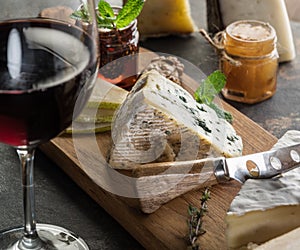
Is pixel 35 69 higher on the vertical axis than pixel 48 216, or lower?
higher

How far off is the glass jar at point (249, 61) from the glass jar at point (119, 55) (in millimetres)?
244

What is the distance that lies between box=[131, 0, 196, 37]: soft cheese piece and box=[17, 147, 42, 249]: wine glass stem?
993mm

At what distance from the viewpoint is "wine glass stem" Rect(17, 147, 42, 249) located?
1204 mm

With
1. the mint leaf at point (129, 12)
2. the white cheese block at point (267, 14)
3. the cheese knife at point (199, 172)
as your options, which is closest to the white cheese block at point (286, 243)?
the cheese knife at point (199, 172)

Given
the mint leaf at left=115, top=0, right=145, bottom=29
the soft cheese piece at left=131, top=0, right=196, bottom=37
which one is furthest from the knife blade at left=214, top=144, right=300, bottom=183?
the soft cheese piece at left=131, top=0, right=196, bottom=37

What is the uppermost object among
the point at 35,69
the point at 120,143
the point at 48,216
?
the point at 35,69

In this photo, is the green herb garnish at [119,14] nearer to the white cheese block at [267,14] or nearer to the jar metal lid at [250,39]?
the jar metal lid at [250,39]

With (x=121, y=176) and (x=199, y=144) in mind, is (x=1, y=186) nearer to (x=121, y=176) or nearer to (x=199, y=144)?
(x=121, y=176)

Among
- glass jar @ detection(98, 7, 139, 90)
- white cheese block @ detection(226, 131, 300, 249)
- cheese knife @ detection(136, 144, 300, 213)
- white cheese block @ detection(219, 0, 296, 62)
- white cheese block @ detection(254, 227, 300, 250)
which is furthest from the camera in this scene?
white cheese block @ detection(219, 0, 296, 62)

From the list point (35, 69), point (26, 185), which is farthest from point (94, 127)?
point (35, 69)

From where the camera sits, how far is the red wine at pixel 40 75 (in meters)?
1.06

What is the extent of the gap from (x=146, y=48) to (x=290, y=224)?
966mm

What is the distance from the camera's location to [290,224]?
1303mm

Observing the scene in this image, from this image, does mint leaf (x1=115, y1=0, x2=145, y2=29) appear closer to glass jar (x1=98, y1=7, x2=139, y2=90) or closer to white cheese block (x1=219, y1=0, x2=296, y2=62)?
glass jar (x1=98, y1=7, x2=139, y2=90)
